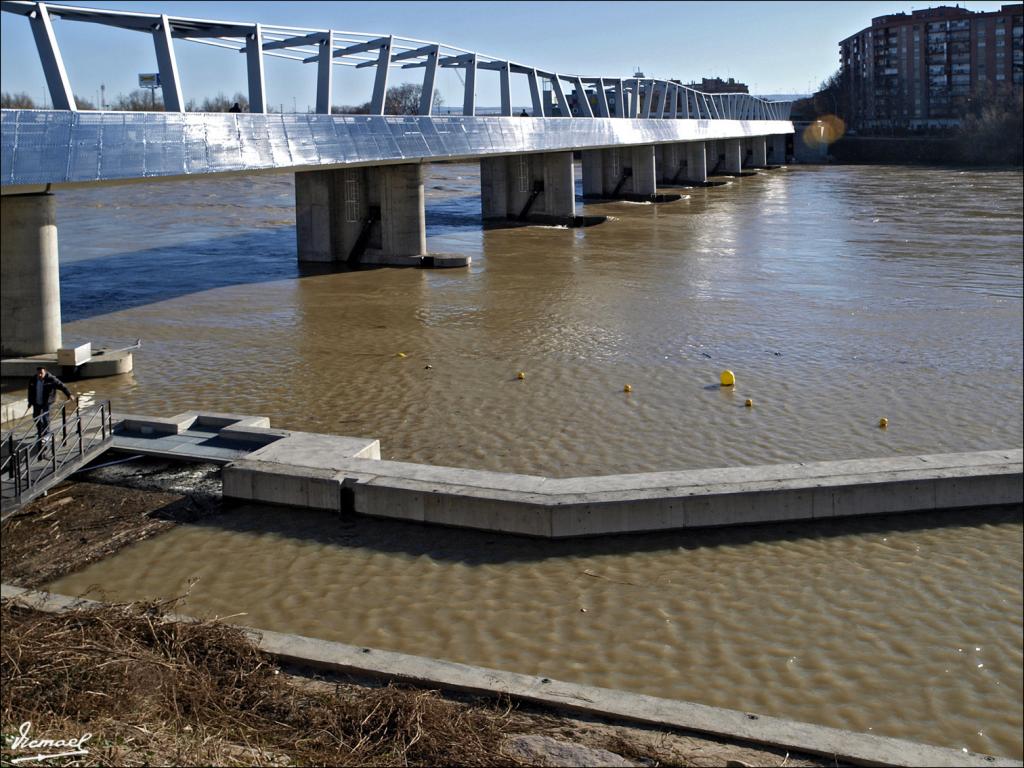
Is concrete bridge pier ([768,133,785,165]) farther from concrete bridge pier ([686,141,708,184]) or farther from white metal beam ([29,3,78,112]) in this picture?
white metal beam ([29,3,78,112])

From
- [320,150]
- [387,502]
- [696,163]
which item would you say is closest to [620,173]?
[696,163]

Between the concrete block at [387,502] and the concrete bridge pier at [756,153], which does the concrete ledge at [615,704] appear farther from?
the concrete bridge pier at [756,153]

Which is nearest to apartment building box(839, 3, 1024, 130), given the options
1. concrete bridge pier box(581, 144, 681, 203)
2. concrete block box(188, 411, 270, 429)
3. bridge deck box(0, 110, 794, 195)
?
concrete bridge pier box(581, 144, 681, 203)

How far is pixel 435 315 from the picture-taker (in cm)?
2256

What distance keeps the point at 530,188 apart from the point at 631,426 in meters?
32.4

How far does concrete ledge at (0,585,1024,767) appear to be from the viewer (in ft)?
18.7

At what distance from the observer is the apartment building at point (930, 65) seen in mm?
132125

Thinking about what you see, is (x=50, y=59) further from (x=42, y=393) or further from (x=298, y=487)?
(x=298, y=487)

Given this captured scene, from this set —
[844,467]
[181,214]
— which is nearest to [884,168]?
[181,214]

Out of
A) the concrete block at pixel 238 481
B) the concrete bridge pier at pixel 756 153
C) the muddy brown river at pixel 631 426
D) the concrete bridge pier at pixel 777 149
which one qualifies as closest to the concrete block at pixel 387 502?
the muddy brown river at pixel 631 426

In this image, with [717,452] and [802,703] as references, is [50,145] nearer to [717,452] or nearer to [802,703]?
[717,452]

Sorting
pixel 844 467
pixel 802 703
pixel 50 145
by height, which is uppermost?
pixel 50 145

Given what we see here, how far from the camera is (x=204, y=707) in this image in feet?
19.7

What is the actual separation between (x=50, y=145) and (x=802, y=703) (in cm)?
1319
